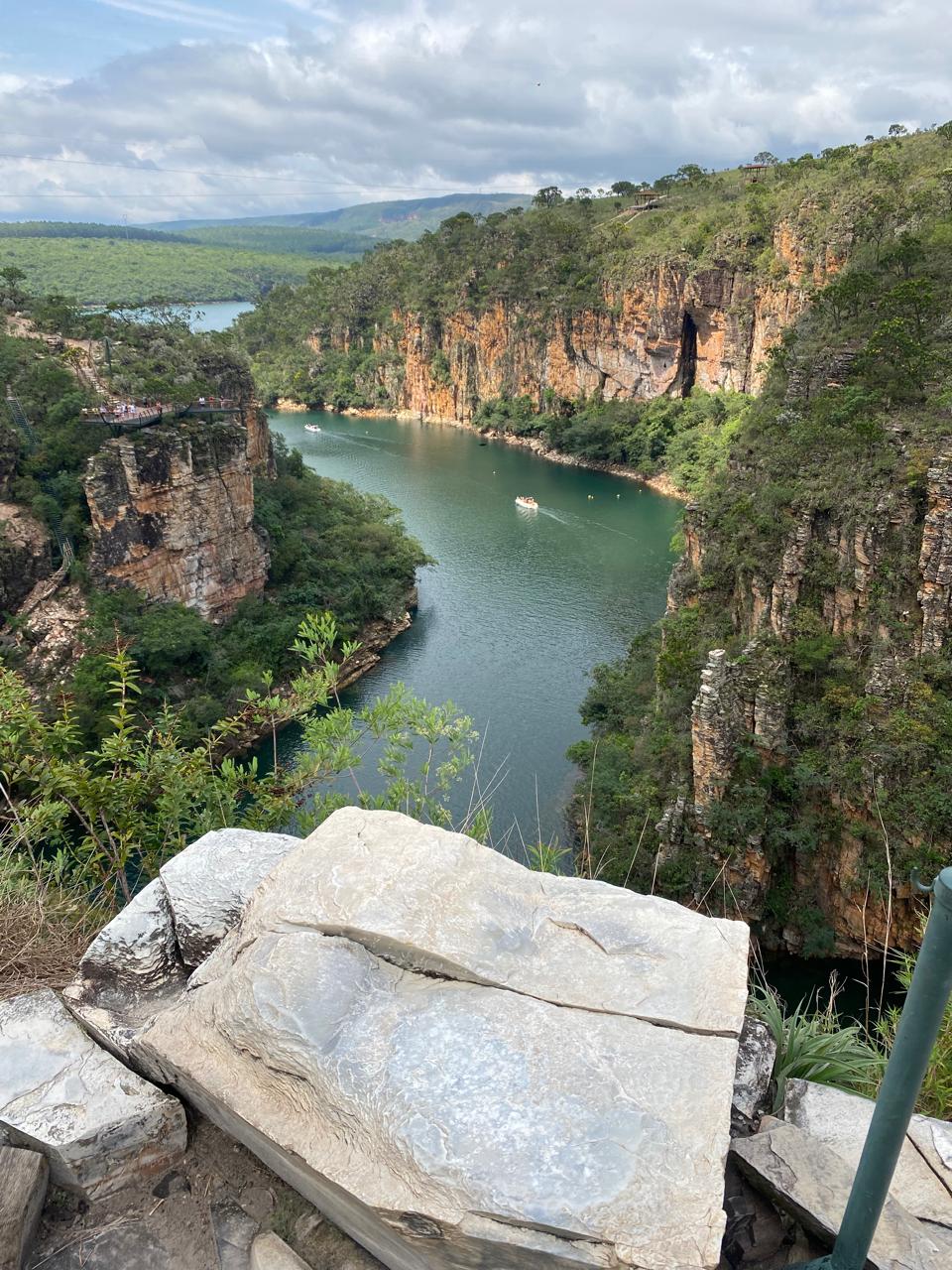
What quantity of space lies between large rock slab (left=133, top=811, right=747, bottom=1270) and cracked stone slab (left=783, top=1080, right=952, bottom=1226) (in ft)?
1.88

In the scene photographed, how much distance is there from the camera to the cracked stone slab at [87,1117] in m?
2.32

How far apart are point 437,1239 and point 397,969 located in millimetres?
643

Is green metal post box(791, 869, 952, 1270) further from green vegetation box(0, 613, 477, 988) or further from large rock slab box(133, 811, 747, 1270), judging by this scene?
green vegetation box(0, 613, 477, 988)

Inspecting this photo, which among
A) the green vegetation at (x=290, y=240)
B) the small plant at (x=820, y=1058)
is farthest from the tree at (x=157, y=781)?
the green vegetation at (x=290, y=240)

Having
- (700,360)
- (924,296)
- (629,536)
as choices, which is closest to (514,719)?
Result: (924,296)

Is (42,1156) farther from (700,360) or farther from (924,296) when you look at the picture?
(700,360)

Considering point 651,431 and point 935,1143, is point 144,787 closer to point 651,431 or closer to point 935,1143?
point 935,1143

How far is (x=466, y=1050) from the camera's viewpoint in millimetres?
2084

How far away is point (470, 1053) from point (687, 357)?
160ft

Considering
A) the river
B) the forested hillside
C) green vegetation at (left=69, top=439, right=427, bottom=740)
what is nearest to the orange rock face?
the forested hillside

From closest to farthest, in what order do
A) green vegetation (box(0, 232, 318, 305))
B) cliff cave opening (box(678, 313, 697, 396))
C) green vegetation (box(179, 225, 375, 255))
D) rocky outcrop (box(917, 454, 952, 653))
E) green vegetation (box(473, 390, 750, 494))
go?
rocky outcrop (box(917, 454, 952, 653)), green vegetation (box(473, 390, 750, 494)), cliff cave opening (box(678, 313, 697, 396)), green vegetation (box(0, 232, 318, 305)), green vegetation (box(179, 225, 375, 255))

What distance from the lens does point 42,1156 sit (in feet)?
7.52

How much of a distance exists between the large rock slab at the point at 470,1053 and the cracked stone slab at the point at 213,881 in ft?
1.02

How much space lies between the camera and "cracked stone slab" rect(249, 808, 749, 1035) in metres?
2.25
